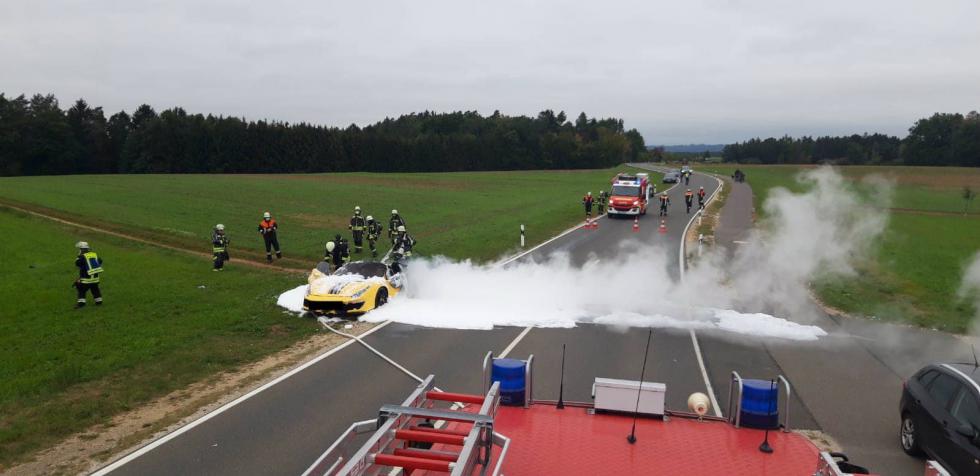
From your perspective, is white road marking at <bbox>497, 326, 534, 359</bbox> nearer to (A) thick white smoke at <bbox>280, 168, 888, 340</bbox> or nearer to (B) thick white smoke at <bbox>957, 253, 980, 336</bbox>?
(A) thick white smoke at <bbox>280, 168, 888, 340</bbox>

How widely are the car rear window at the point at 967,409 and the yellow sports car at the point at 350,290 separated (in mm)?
12620

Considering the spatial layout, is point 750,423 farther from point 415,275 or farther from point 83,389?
point 415,275

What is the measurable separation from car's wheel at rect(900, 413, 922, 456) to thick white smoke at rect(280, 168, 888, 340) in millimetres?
5944

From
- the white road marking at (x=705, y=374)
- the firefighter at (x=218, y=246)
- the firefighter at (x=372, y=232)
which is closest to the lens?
the white road marking at (x=705, y=374)

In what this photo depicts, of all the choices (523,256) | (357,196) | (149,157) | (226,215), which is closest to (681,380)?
(523,256)

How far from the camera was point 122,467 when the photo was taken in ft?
27.7

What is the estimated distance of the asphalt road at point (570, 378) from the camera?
9.02 m

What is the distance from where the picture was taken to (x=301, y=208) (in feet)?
157

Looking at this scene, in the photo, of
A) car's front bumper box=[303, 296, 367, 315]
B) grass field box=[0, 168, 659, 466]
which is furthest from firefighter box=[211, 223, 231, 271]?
car's front bumper box=[303, 296, 367, 315]

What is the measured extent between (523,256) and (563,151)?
114462 millimetres

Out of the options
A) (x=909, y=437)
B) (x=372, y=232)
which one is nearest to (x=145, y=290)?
(x=372, y=232)

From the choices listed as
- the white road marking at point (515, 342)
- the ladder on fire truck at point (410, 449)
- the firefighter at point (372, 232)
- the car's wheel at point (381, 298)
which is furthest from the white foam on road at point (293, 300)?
the ladder on fire truck at point (410, 449)

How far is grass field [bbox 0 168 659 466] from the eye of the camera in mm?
11242

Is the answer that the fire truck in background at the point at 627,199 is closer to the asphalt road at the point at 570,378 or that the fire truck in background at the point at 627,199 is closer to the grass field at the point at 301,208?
the grass field at the point at 301,208
